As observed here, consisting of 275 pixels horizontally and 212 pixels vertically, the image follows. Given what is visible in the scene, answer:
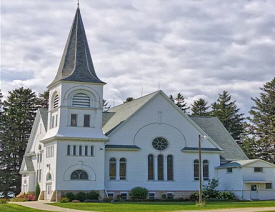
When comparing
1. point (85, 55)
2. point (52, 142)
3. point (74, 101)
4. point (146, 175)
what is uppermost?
point (85, 55)

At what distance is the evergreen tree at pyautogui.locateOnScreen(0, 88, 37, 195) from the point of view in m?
62.4

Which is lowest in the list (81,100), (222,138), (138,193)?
(138,193)

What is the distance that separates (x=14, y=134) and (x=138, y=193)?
81.4ft

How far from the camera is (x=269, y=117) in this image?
6744 cm

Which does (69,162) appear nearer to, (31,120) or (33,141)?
(33,141)

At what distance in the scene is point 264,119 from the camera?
68.4m

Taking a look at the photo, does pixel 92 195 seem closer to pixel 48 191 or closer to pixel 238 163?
pixel 48 191

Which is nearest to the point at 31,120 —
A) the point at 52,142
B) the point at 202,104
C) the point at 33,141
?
the point at 33,141

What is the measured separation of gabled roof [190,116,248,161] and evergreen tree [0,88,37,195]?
962 inches

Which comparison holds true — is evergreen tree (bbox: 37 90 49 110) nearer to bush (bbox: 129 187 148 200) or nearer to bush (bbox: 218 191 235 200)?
bush (bbox: 129 187 148 200)

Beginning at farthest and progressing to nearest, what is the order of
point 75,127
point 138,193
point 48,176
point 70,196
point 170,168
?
point 170,168 < point 48,176 < point 75,127 < point 138,193 < point 70,196

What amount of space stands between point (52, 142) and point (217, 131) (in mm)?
20014

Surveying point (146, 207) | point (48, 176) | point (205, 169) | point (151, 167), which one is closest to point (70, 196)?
point (48, 176)

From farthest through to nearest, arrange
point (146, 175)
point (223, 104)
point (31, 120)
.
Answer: point (223, 104) → point (31, 120) → point (146, 175)
